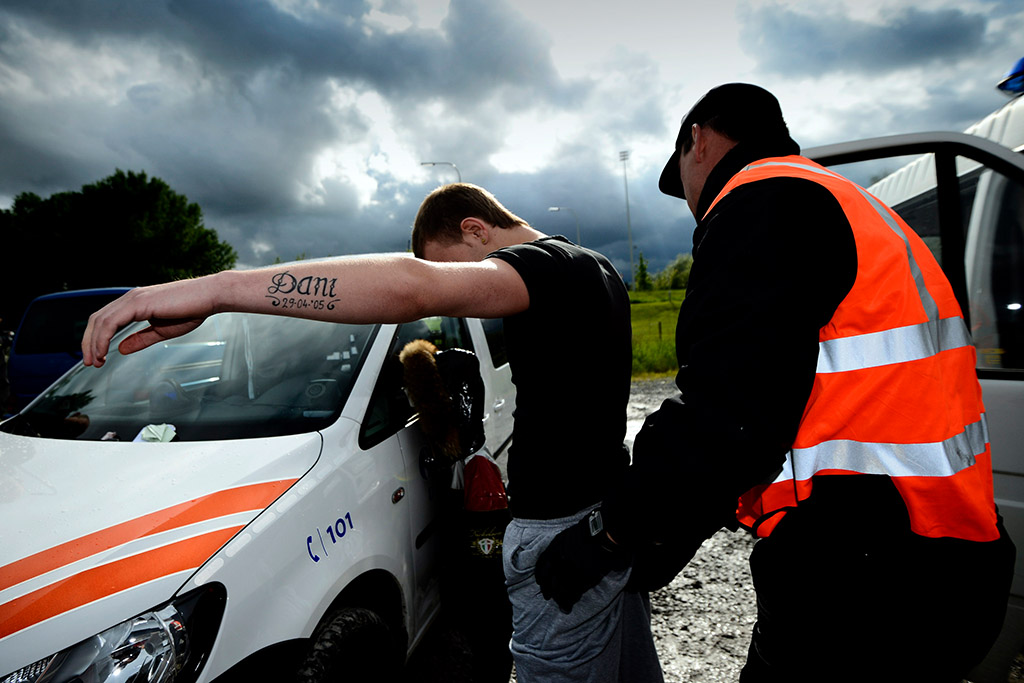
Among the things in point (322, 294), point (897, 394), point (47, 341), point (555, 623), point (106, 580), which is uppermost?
point (47, 341)

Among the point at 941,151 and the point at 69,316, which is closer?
the point at 941,151

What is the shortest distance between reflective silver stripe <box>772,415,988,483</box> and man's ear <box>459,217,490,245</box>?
1136 mm

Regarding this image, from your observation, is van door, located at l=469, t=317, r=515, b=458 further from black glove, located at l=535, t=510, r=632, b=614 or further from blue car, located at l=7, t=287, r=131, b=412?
blue car, located at l=7, t=287, r=131, b=412

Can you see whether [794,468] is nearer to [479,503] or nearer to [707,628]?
[479,503]

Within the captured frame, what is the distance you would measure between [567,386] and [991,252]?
1923 mm

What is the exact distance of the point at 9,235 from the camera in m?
32.5

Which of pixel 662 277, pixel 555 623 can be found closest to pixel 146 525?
pixel 555 623

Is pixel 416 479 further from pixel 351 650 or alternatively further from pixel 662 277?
pixel 662 277

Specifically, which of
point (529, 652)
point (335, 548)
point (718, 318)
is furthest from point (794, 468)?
point (335, 548)

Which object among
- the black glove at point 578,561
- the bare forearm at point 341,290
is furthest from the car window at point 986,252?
the bare forearm at point 341,290

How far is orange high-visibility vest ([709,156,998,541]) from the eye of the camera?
0.90 metres

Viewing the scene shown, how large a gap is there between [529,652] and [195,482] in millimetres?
1081

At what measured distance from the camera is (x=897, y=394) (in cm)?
90

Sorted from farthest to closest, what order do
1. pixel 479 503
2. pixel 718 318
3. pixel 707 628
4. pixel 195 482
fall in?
pixel 707 628 → pixel 479 503 → pixel 195 482 → pixel 718 318
